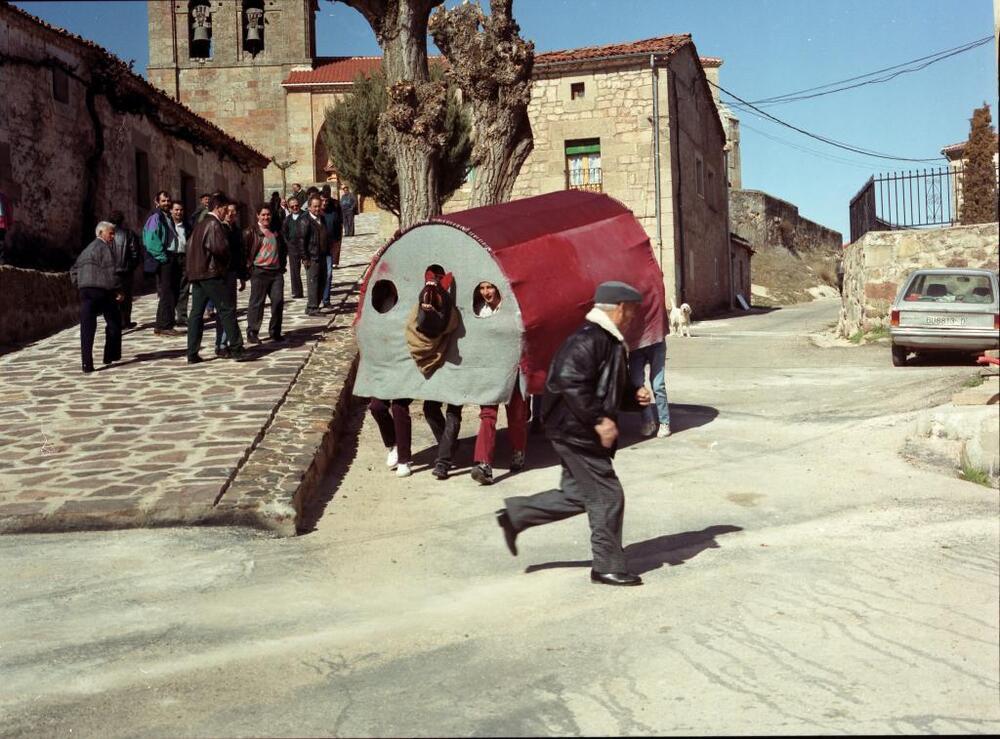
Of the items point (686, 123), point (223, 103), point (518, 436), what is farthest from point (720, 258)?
point (518, 436)

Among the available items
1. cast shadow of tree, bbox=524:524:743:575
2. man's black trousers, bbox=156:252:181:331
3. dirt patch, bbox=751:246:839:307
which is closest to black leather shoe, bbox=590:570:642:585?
cast shadow of tree, bbox=524:524:743:575

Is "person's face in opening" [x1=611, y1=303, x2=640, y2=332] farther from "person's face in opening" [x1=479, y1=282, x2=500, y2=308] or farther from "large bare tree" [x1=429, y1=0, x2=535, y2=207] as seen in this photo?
"large bare tree" [x1=429, y1=0, x2=535, y2=207]

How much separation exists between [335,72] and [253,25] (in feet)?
13.7

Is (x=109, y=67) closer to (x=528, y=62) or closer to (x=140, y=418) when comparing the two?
(x=528, y=62)

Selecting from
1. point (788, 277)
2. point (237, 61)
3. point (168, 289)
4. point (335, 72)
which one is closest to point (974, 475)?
point (168, 289)

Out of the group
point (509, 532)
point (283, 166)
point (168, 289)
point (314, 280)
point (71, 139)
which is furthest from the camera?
point (283, 166)

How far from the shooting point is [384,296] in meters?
9.84

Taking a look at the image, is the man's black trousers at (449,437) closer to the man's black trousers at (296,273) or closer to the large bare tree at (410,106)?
the large bare tree at (410,106)

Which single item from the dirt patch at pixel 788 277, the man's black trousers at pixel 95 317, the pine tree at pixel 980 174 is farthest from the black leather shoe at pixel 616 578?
the dirt patch at pixel 788 277

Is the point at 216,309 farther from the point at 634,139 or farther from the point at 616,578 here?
the point at 634,139

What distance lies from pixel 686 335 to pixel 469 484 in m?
13.9

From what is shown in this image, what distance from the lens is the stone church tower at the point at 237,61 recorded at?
152 ft

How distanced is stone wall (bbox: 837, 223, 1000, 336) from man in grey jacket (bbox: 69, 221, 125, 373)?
12.6 metres

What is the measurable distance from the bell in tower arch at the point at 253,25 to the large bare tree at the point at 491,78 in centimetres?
3641
